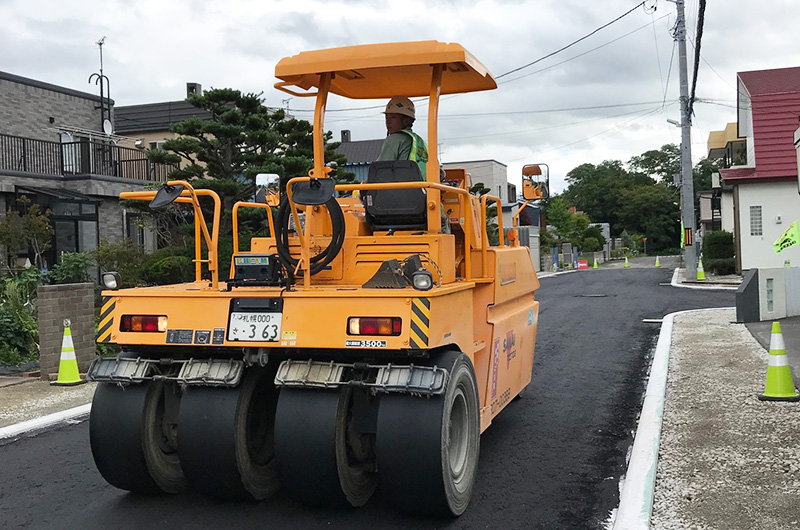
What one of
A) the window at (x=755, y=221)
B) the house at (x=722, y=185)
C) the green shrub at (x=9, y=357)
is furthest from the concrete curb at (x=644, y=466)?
the house at (x=722, y=185)

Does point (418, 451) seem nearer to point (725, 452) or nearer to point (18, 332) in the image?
point (725, 452)

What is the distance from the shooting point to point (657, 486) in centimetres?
566

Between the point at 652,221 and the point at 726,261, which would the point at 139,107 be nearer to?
the point at 726,261

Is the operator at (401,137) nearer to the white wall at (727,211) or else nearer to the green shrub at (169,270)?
the green shrub at (169,270)

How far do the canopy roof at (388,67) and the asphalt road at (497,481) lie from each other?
3.06 meters

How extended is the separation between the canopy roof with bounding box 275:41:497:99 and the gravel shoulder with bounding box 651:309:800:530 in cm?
336

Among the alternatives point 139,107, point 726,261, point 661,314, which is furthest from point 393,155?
point 139,107

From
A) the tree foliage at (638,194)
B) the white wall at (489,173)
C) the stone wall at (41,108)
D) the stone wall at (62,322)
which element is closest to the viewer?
the stone wall at (62,322)

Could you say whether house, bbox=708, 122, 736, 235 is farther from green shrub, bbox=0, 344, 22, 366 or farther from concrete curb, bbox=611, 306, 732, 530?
green shrub, bbox=0, 344, 22, 366

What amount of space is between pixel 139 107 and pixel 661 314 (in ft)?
96.1

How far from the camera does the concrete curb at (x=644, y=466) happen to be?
16.4 ft

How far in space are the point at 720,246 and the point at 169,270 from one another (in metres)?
23.4

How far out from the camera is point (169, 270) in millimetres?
18422

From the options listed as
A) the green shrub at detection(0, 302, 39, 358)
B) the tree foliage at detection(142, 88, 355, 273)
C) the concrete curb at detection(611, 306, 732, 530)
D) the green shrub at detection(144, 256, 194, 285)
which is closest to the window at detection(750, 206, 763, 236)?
the tree foliage at detection(142, 88, 355, 273)
